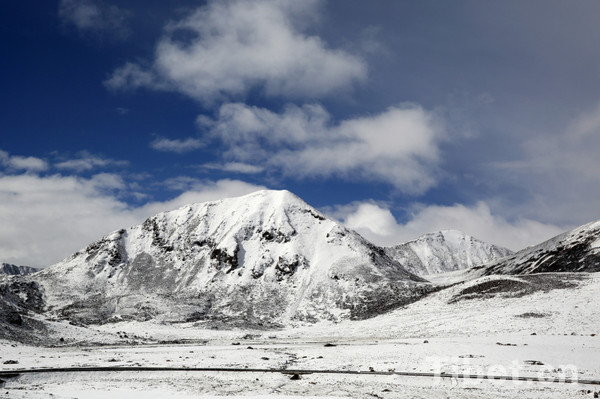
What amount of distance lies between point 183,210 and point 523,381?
16297cm

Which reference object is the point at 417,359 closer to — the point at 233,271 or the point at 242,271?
the point at 242,271

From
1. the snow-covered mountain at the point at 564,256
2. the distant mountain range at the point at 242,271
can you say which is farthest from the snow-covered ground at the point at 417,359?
the snow-covered mountain at the point at 564,256

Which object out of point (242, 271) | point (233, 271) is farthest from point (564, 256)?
point (233, 271)

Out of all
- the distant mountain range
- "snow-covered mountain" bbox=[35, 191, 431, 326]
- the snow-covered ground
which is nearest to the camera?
the snow-covered ground

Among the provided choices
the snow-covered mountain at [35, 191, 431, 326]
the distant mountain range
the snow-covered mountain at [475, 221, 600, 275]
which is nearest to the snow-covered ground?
the distant mountain range

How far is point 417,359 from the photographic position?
3891cm

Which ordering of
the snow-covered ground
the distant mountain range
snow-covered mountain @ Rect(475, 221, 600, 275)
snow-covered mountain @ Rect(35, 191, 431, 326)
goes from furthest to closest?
snow-covered mountain @ Rect(475, 221, 600, 275)
snow-covered mountain @ Rect(35, 191, 431, 326)
the distant mountain range
the snow-covered ground

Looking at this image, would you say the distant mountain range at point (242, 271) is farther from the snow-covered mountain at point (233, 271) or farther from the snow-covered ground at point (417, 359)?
the snow-covered ground at point (417, 359)

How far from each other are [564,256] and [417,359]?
121794 mm

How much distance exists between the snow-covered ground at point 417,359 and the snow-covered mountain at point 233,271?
110ft

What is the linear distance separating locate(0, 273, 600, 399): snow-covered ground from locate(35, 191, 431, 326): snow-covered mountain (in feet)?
110

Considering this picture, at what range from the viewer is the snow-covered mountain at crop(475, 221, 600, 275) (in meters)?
124

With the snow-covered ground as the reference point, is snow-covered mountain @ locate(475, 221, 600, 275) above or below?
above

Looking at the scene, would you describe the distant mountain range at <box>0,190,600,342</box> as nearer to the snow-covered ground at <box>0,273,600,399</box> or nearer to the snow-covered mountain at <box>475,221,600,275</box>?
the snow-covered mountain at <box>475,221,600,275</box>
